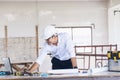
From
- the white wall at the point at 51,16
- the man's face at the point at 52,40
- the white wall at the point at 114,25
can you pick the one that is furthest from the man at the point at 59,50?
the white wall at the point at 51,16

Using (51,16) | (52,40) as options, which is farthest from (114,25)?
(52,40)

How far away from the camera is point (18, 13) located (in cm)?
963

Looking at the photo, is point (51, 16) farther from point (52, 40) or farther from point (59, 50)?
point (52, 40)

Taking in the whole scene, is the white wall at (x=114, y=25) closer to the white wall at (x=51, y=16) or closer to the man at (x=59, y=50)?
the white wall at (x=51, y=16)

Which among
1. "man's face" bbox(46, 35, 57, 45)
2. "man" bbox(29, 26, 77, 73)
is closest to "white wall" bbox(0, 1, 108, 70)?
"man" bbox(29, 26, 77, 73)

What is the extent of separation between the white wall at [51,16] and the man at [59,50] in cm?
591

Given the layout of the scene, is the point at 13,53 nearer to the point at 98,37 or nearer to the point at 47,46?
the point at 98,37

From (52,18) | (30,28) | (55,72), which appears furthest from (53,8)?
(55,72)

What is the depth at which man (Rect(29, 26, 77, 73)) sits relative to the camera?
3427mm

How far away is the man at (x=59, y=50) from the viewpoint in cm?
343

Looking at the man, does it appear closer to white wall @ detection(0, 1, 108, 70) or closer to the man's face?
the man's face

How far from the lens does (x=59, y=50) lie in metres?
3.65

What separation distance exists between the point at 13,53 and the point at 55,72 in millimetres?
6767

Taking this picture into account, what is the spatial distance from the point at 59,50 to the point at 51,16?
6097mm
